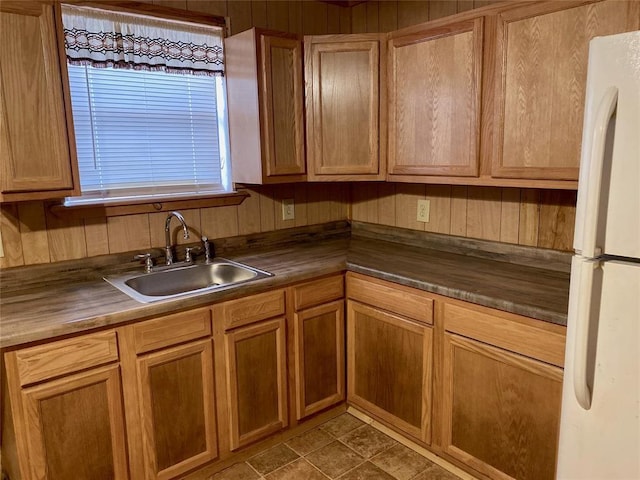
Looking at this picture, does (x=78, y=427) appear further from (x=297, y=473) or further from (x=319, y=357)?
(x=319, y=357)

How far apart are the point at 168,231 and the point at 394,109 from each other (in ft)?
4.04

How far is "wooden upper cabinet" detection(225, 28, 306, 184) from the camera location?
2330mm

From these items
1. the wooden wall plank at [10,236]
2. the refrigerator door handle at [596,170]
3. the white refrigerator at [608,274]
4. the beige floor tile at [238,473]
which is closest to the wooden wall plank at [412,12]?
the white refrigerator at [608,274]

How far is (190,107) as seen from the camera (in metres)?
2.48

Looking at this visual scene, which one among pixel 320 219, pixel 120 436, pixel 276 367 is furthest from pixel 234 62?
pixel 120 436

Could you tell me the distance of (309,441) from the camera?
2377mm

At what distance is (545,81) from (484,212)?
74 centimetres

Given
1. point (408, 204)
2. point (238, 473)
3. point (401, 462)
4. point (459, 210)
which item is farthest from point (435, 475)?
point (408, 204)

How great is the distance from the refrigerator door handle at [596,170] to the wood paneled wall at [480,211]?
96 centimetres

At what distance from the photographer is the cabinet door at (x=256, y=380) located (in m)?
2.10

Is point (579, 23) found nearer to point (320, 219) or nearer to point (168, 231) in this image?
point (320, 219)

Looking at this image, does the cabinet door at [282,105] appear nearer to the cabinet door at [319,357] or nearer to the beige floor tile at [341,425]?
the cabinet door at [319,357]

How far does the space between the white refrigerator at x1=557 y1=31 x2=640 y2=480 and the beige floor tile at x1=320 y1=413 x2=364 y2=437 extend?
4.30 ft

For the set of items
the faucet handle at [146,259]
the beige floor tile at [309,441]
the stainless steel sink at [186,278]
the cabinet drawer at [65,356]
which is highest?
the faucet handle at [146,259]
